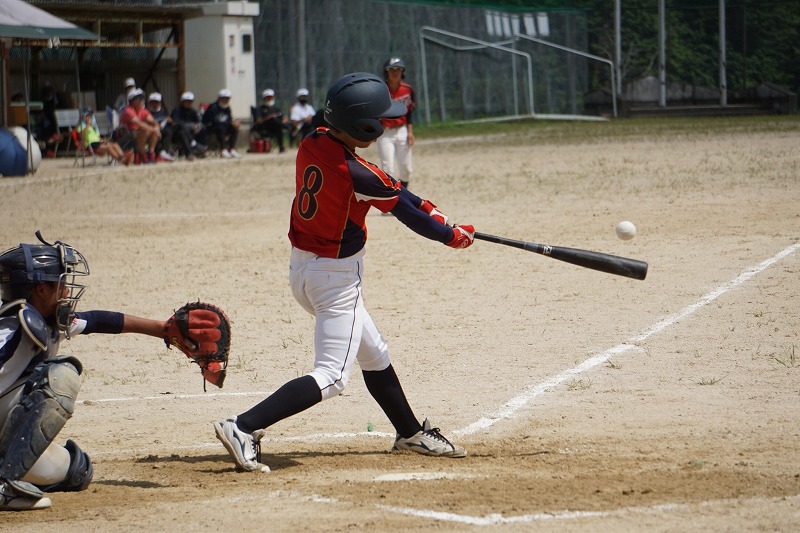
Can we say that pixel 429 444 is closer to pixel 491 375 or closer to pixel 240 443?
pixel 240 443

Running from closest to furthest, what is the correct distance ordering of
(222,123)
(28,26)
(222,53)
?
(28,26) < (222,123) < (222,53)

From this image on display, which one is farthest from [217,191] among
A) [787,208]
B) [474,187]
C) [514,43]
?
[514,43]

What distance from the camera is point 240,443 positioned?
511cm

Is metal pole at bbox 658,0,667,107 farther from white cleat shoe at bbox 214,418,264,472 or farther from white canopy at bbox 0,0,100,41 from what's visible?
white cleat shoe at bbox 214,418,264,472

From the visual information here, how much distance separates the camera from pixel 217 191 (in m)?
18.4

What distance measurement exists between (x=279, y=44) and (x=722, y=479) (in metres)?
29.3

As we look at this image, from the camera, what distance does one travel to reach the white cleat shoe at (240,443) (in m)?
5.08

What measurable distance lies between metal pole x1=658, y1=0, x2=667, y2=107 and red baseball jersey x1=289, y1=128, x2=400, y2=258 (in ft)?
109

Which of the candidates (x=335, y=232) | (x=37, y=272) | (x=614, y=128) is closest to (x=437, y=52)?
(x=614, y=128)

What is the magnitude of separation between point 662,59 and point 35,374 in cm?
3487

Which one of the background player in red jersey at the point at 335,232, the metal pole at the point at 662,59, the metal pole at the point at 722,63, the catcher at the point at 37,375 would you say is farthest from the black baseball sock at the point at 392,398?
the metal pole at the point at 722,63

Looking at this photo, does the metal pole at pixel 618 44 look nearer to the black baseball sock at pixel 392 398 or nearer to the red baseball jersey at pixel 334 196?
the black baseball sock at pixel 392 398

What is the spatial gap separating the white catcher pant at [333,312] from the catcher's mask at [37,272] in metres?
1.09

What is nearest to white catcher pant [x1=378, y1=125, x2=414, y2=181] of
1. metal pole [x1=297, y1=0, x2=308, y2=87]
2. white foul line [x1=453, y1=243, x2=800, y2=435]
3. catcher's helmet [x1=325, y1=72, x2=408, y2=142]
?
white foul line [x1=453, y1=243, x2=800, y2=435]
